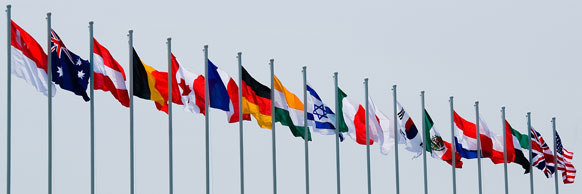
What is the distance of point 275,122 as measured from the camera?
39.6 metres

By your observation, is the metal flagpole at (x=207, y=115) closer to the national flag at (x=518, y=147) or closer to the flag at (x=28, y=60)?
the flag at (x=28, y=60)

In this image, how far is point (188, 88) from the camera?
3784 centimetres

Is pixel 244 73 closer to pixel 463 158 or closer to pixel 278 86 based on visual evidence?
pixel 278 86

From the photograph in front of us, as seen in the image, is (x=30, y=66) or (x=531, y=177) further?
(x=531, y=177)

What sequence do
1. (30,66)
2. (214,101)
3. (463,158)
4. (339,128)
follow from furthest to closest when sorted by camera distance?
1. (463,158)
2. (339,128)
3. (214,101)
4. (30,66)

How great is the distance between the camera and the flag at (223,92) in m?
38.1

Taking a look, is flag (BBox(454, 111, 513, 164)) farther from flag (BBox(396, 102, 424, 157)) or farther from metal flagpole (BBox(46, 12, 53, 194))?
metal flagpole (BBox(46, 12, 53, 194))

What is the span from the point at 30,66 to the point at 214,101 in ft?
19.2

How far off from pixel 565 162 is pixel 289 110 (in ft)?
40.0

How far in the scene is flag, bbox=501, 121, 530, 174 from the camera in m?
46.3

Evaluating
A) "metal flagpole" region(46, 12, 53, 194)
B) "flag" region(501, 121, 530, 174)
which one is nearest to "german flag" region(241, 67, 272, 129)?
"metal flagpole" region(46, 12, 53, 194)

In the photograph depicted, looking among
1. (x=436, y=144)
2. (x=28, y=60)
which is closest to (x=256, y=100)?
(x=28, y=60)

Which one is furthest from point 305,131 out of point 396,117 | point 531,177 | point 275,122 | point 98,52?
point 531,177

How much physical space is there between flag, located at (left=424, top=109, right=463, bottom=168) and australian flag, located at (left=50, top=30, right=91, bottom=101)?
1232 cm
